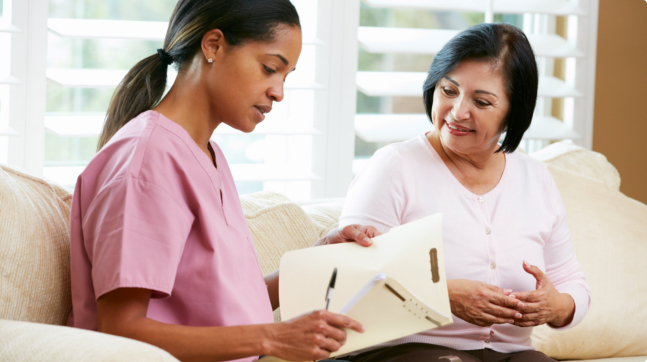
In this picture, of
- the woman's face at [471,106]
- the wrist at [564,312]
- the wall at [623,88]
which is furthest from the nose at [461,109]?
the wall at [623,88]

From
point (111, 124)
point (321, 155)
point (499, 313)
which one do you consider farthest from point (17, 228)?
point (321, 155)

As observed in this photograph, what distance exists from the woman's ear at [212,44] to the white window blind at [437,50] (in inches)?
53.7

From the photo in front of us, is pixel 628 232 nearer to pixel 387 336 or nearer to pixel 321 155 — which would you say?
pixel 321 155

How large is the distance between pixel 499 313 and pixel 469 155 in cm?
43

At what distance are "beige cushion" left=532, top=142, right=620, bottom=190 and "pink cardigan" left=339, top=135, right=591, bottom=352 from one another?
0.68 metres

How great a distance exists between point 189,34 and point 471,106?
2.39ft

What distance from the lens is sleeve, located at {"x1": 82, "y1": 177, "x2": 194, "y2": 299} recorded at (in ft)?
3.08

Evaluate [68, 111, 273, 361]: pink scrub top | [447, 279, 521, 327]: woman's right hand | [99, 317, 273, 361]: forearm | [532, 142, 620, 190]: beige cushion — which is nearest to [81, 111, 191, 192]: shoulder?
[68, 111, 273, 361]: pink scrub top

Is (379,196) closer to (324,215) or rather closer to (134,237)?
(324,215)

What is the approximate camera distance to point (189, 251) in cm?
107

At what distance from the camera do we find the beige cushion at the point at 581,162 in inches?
90.7

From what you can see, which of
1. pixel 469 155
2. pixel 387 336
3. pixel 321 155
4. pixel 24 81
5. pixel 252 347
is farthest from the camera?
pixel 321 155

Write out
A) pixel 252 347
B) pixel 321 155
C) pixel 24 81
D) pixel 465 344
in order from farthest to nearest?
1. pixel 321 155
2. pixel 24 81
3. pixel 465 344
4. pixel 252 347

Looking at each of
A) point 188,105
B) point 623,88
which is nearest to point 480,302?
point 188,105
